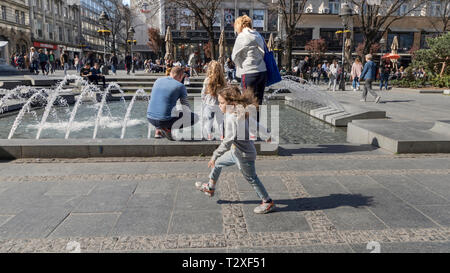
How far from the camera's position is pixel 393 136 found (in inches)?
252

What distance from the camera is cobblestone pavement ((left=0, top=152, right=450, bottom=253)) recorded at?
2959 millimetres

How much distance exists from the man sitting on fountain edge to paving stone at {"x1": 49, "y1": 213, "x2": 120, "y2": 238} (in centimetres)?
258

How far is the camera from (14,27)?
4541cm

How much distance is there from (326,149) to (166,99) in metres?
3.03

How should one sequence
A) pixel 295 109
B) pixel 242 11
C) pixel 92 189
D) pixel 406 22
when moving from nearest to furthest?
pixel 92 189
pixel 295 109
pixel 406 22
pixel 242 11

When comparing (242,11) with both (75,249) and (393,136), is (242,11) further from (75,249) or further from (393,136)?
(75,249)

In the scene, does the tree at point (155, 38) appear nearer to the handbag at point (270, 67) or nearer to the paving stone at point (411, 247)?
the handbag at point (270, 67)

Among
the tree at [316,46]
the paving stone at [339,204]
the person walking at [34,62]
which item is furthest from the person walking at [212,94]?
the tree at [316,46]

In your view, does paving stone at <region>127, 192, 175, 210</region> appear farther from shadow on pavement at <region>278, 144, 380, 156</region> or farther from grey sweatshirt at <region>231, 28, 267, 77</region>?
shadow on pavement at <region>278, 144, 380, 156</region>

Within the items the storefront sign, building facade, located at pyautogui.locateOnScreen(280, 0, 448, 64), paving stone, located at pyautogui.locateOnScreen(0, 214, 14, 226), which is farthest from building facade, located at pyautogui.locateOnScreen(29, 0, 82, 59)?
paving stone, located at pyautogui.locateOnScreen(0, 214, 14, 226)

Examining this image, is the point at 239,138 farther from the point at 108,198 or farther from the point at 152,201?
the point at 108,198

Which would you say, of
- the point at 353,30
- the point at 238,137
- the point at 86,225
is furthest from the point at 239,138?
the point at 353,30

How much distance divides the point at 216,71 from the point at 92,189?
2.74m

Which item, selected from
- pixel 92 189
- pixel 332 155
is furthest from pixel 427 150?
pixel 92 189
